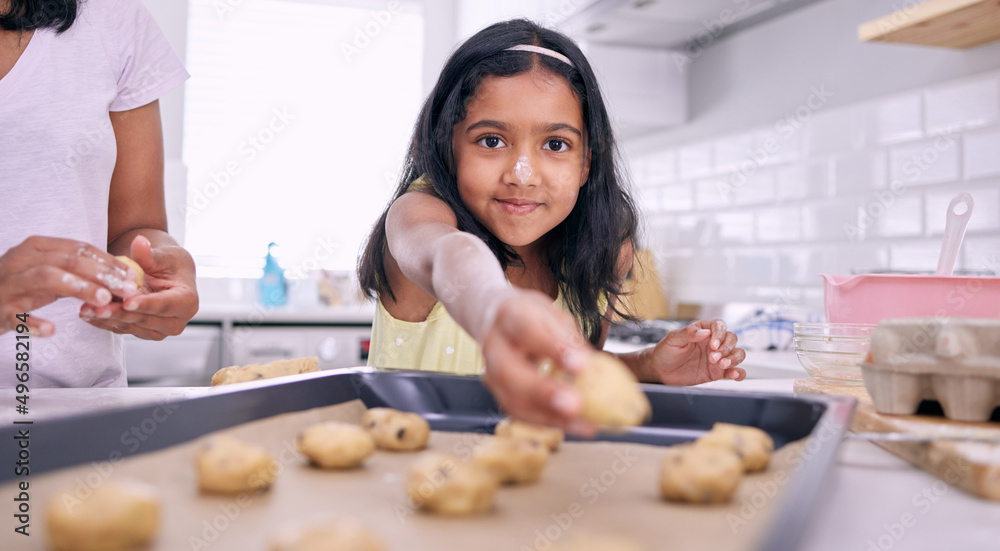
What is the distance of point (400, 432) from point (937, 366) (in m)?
0.46

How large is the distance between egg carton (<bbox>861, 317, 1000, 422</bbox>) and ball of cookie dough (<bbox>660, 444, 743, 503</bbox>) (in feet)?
0.69

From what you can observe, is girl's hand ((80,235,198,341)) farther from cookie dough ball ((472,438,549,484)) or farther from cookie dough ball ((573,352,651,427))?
cookie dough ball ((573,352,651,427))

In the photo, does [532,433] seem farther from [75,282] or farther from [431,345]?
[431,345]

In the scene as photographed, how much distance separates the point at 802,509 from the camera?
0.34 meters

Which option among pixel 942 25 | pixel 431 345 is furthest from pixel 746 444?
pixel 942 25

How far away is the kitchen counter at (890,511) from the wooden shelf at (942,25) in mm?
1232

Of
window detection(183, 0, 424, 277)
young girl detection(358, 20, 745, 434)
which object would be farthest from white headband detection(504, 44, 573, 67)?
window detection(183, 0, 424, 277)

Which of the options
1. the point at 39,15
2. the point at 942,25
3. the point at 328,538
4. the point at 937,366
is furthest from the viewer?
the point at 942,25

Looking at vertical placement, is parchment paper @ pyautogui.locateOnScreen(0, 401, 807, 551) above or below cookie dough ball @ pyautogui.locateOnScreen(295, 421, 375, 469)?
below

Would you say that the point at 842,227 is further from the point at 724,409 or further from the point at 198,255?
the point at 198,255

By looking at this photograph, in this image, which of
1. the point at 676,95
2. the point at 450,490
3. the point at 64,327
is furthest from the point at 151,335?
the point at 676,95

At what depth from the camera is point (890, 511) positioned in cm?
46

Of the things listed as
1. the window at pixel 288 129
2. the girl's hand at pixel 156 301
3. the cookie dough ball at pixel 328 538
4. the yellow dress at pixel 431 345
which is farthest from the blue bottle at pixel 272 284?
the cookie dough ball at pixel 328 538

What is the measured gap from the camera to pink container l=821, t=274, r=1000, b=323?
930mm
